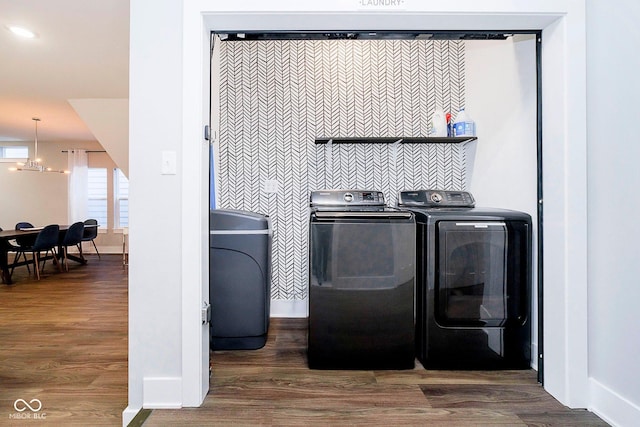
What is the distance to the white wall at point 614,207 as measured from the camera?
1.28 m

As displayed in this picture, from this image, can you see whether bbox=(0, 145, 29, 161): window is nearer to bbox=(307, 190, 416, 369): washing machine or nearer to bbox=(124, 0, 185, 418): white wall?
bbox=(124, 0, 185, 418): white wall

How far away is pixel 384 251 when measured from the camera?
69.7 inches

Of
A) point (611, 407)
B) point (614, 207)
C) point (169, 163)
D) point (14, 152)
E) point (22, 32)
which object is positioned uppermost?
point (22, 32)

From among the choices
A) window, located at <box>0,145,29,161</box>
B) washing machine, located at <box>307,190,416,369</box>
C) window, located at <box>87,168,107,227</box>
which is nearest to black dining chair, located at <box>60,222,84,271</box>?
window, located at <box>87,168,107,227</box>

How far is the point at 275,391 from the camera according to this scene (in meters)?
1.59

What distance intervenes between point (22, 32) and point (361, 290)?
142 inches

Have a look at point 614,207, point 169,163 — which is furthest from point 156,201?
point 614,207

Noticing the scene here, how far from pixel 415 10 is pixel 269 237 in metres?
1.50

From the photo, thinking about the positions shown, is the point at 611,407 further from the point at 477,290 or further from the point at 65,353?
the point at 65,353

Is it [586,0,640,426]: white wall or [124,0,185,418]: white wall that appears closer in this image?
[586,0,640,426]: white wall

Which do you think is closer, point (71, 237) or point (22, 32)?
point (22, 32)

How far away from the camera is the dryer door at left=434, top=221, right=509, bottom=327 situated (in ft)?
5.89

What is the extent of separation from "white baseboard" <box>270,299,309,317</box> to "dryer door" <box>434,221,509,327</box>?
4.05 ft

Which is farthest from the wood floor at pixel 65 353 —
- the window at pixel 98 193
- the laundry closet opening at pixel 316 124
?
the window at pixel 98 193
